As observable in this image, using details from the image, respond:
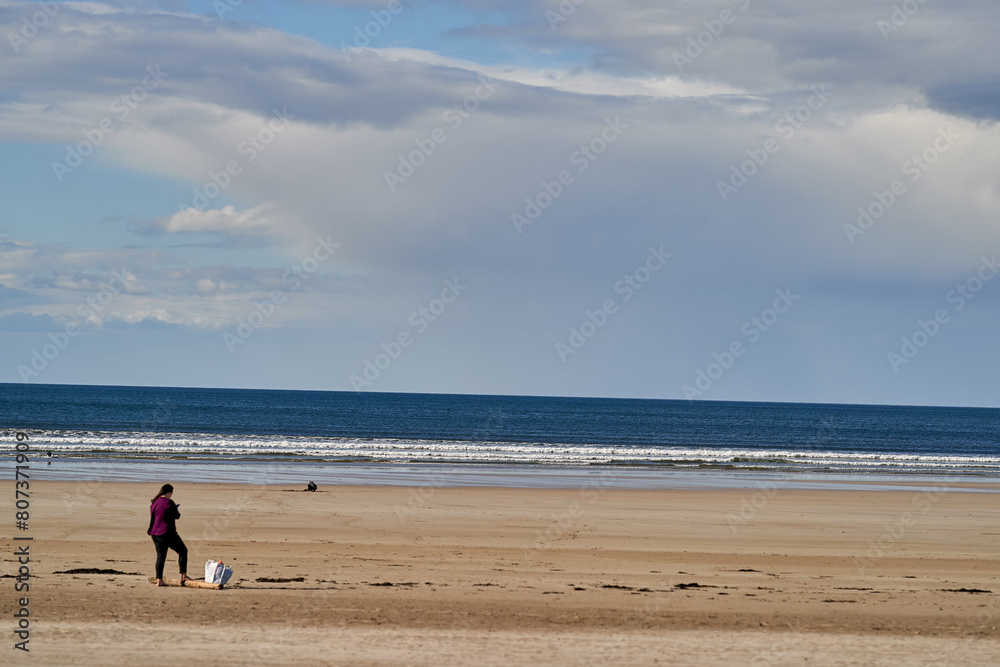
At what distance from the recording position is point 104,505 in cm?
2184

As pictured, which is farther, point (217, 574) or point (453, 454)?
point (453, 454)

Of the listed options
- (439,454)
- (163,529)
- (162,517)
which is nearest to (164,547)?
(163,529)

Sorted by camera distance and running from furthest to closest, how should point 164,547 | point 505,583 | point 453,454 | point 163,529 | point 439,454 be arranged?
point 453,454 → point 439,454 → point 505,583 → point 164,547 → point 163,529

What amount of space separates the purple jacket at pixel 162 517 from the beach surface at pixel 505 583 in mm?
898

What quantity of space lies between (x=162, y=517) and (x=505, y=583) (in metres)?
5.53

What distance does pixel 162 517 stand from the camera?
1277 centimetres

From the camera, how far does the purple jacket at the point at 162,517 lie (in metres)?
12.7

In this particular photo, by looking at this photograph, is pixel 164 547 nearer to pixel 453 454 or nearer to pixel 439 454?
pixel 439 454

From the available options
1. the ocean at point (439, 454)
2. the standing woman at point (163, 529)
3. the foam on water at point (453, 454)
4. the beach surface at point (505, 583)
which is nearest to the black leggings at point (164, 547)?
the standing woman at point (163, 529)

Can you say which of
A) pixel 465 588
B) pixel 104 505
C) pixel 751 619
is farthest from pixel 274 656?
pixel 104 505

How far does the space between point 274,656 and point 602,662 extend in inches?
146

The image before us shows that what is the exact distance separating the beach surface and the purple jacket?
0.90 m

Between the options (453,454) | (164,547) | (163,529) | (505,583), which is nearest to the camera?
(163,529)

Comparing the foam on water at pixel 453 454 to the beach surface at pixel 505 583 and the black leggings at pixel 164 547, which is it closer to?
the beach surface at pixel 505 583
